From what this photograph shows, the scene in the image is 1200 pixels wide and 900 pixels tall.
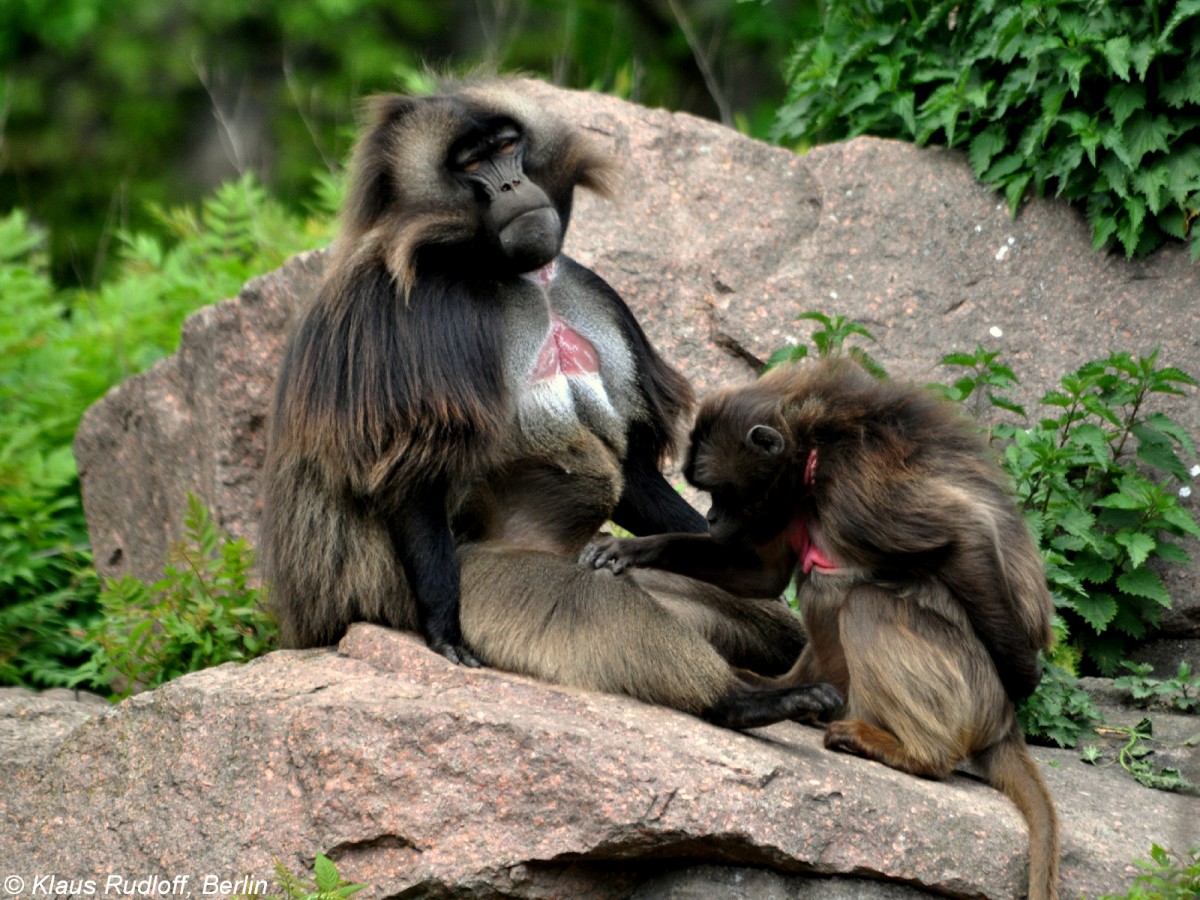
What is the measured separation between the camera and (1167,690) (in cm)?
527

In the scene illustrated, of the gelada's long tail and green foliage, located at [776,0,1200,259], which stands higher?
green foliage, located at [776,0,1200,259]

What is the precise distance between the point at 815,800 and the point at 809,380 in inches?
52.9

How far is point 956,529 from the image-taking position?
4.23m

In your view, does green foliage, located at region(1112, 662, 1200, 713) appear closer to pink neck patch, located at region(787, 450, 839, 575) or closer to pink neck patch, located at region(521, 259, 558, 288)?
pink neck patch, located at region(787, 450, 839, 575)

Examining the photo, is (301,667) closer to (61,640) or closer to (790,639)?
(790,639)

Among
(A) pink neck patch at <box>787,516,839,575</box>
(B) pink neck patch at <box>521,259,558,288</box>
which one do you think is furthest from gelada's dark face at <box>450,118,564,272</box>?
(A) pink neck patch at <box>787,516,839,575</box>

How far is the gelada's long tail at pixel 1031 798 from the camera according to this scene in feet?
12.9

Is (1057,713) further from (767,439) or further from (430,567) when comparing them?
(430,567)

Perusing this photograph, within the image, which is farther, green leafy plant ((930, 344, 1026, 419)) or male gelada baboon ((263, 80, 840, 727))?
green leafy plant ((930, 344, 1026, 419))

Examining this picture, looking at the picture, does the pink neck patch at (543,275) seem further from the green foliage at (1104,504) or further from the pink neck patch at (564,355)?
the green foliage at (1104,504)

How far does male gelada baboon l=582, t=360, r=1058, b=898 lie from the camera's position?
425cm

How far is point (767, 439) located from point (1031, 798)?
1237 millimetres

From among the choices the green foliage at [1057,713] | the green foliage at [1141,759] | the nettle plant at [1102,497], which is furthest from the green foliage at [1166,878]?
the nettle plant at [1102,497]

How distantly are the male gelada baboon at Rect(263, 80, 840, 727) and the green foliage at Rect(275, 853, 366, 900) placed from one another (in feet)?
2.71
